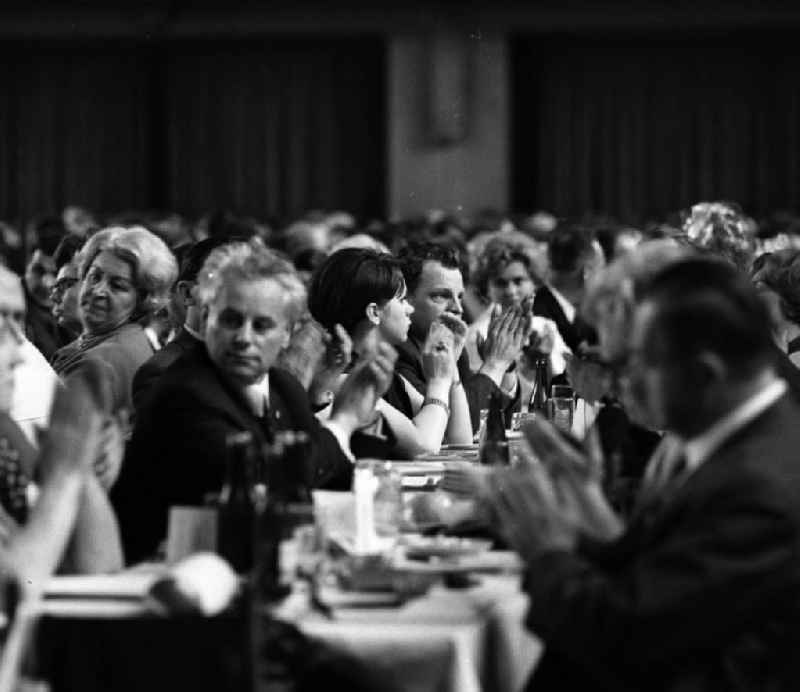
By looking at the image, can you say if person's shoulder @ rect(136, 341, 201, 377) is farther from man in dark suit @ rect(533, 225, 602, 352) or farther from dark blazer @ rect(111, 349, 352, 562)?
man in dark suit @ rect(533, 225, 602, 352)

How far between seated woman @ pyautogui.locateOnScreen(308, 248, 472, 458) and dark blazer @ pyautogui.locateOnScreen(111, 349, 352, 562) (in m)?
1.51

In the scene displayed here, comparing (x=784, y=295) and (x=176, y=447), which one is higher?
(x=784, y=295)

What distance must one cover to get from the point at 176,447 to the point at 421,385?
245 centimetres

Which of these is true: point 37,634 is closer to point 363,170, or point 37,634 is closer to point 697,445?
point 697,445

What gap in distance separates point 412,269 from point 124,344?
4.76 ft

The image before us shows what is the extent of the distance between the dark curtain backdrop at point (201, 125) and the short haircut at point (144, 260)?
1647 cm

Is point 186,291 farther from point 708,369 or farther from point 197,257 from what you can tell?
point 708,369

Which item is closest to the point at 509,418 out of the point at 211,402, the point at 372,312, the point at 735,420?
the point at 372,312

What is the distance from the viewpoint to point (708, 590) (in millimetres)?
2500

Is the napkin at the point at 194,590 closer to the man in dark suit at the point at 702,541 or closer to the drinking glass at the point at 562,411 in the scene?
the man in dark suit at the point at 702,541

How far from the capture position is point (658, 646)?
2.55m

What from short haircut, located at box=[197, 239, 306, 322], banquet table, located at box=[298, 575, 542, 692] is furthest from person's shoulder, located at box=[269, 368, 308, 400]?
banquet table, located at box=[298, 575, 542, 692]

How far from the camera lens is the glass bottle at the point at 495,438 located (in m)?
4.39

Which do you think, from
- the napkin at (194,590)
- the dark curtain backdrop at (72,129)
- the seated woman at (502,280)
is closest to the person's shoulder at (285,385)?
the napkin at (194,590)
